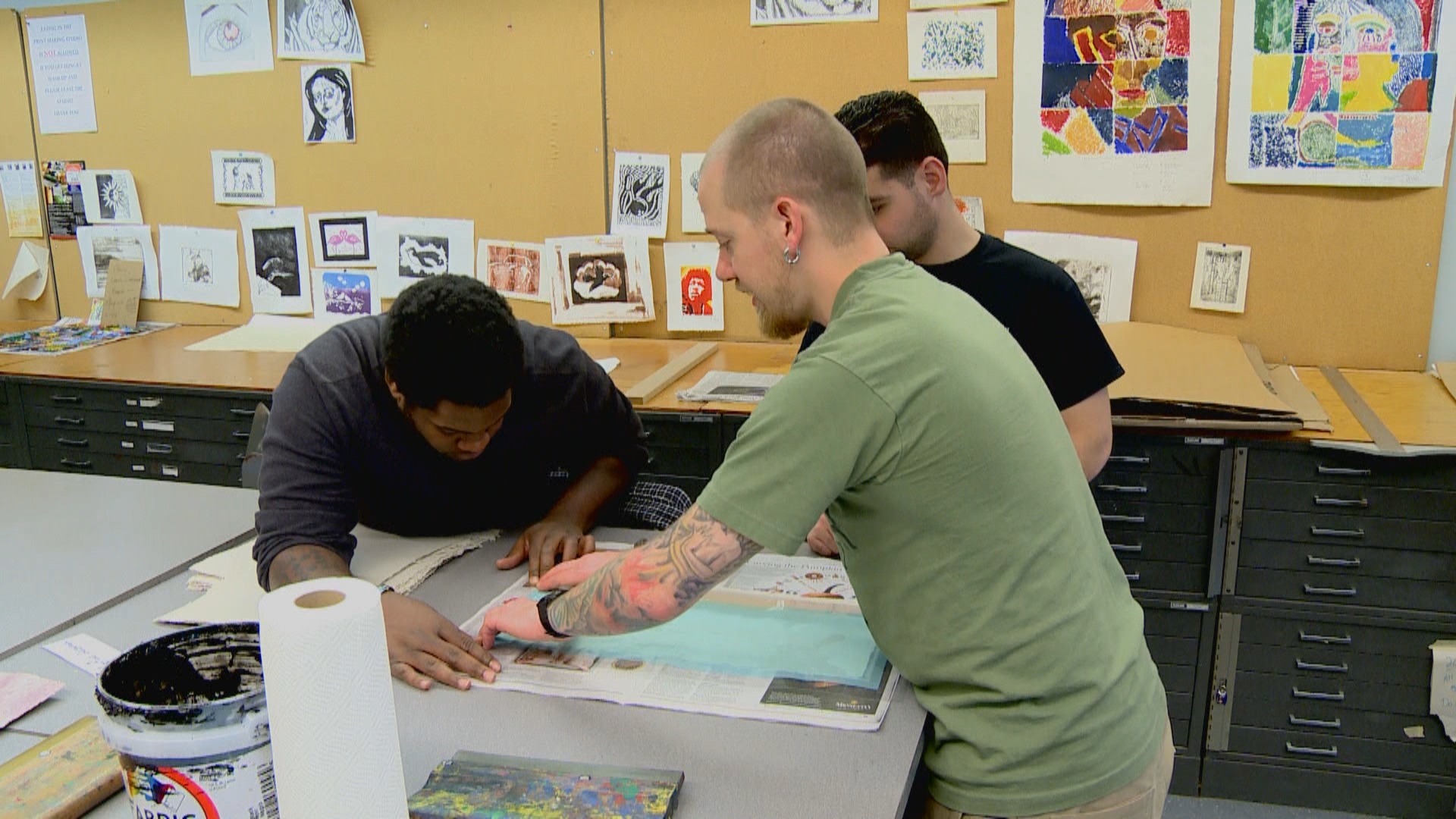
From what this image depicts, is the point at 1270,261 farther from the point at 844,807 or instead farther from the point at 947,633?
the point at 844,807

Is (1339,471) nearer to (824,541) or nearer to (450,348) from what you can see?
(824,541)

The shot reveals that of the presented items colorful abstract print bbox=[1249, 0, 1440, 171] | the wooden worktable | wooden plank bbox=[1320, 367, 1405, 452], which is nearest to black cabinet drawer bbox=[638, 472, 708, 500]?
the wooden worktable

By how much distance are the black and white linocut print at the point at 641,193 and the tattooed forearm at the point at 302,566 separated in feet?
5.60

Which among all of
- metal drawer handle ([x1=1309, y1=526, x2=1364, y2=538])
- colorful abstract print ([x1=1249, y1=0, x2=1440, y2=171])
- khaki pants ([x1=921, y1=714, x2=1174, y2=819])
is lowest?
metal drawer handle ([x1=1309, y1=526, x2=1364, y2=538])

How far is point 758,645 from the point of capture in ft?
4.14

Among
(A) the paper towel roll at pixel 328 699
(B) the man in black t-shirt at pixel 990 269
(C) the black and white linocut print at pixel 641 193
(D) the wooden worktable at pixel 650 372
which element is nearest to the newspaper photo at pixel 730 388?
(D) the wooden worktable at pixel 650 372

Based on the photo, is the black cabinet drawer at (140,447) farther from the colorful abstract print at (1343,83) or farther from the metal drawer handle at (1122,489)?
the colorful abstract print at (1343,83)

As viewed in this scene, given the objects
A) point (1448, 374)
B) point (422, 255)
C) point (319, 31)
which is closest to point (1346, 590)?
point (1448, 374)

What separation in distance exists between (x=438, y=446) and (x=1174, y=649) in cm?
162

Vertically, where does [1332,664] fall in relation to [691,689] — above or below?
below

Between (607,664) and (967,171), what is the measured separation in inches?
73.9

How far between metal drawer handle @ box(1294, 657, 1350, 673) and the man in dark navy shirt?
4.75 ft

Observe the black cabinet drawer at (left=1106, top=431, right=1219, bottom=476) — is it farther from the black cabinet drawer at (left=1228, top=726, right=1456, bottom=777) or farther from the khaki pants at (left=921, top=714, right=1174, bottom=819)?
the khaki pants at (left=921, top=714, right=1174, bottom=819)

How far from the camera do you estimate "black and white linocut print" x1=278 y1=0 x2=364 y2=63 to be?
9.98ft
